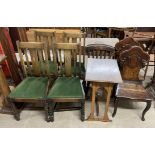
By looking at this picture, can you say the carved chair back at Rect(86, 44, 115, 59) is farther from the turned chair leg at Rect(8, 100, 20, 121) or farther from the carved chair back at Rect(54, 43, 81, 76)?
the turned chair leg at Rect(8, 100, 20, 121)

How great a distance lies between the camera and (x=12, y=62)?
207cm

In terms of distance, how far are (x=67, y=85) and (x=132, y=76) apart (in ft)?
2.94

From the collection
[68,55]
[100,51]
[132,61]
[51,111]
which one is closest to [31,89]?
[51,111]

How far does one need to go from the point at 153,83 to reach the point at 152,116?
662 millimetres

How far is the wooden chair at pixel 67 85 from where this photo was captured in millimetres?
1842

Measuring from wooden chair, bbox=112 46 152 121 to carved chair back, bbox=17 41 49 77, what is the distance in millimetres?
959

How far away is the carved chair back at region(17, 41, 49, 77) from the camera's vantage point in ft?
6.30

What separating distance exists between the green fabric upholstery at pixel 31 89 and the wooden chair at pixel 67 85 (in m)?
0.12

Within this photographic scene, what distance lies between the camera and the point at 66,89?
1.92 meters

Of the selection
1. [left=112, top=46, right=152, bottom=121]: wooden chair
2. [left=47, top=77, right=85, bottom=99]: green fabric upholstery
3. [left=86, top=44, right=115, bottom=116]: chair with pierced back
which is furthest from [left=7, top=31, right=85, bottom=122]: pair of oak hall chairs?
[left=112, top=46, right=152, bottom=121]: wooden chair

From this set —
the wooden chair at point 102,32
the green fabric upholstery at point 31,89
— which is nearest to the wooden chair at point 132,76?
the green fabric upholstery at point 31,89

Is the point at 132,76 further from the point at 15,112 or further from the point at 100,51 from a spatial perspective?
the point at 15,112
